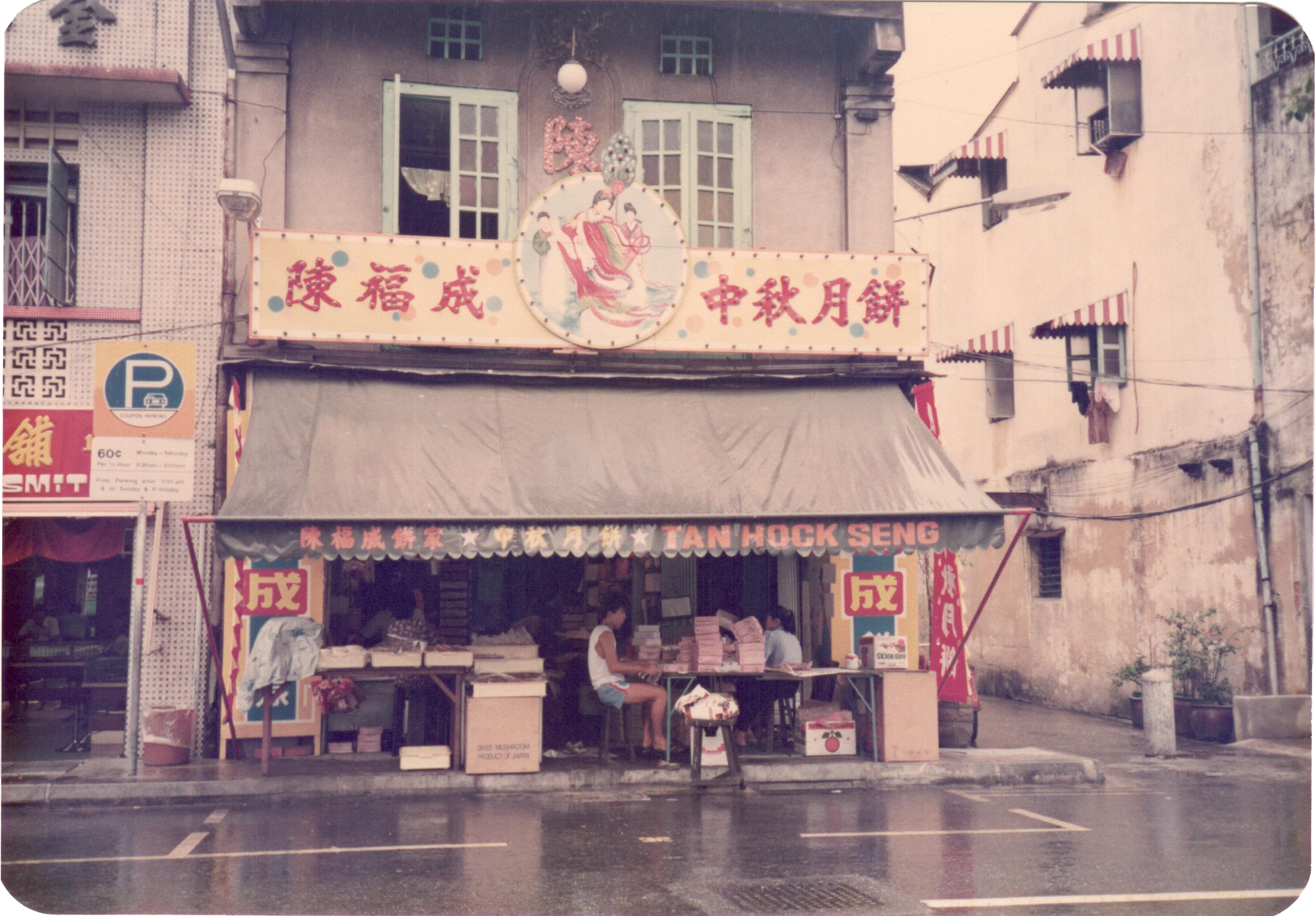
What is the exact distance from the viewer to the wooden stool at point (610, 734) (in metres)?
11.6

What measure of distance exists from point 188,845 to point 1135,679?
13008 millimetres

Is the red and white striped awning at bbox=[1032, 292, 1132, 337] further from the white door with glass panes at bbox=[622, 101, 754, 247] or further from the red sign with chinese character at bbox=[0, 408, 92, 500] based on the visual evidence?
the red sign with chinese character at bbox=[0, 408, 92, 500]

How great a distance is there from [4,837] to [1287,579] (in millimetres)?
13969

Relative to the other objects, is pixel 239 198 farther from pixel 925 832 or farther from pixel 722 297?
pixel 925 832

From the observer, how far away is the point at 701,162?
13.3m

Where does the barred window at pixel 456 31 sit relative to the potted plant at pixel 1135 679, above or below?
above

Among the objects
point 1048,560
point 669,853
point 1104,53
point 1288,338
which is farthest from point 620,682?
point 1104,53

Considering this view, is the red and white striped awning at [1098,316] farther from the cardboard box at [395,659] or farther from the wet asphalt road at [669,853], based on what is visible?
the cardboard box at [395,659]

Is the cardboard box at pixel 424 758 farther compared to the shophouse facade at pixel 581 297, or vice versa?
the cardboard box at pixel 424 758

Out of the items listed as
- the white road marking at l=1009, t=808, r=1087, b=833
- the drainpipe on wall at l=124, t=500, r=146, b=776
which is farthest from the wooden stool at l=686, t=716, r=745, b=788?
the drainpipe on wall at l=124, t=500, r=146, b=776

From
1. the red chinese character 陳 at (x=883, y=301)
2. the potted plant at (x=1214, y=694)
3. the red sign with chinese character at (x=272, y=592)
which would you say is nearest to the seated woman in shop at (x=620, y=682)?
the red sign with chinese character at (x=272, y=592)

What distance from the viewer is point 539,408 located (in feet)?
39.0

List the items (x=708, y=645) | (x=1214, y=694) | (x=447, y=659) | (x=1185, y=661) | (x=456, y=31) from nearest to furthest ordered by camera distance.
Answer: (x=447, y=659), (x=708, y=645), (x=456, y=31), (x=1214, y=694), (x=1185, y=661)

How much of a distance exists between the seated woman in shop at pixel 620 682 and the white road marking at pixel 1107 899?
198 inches
